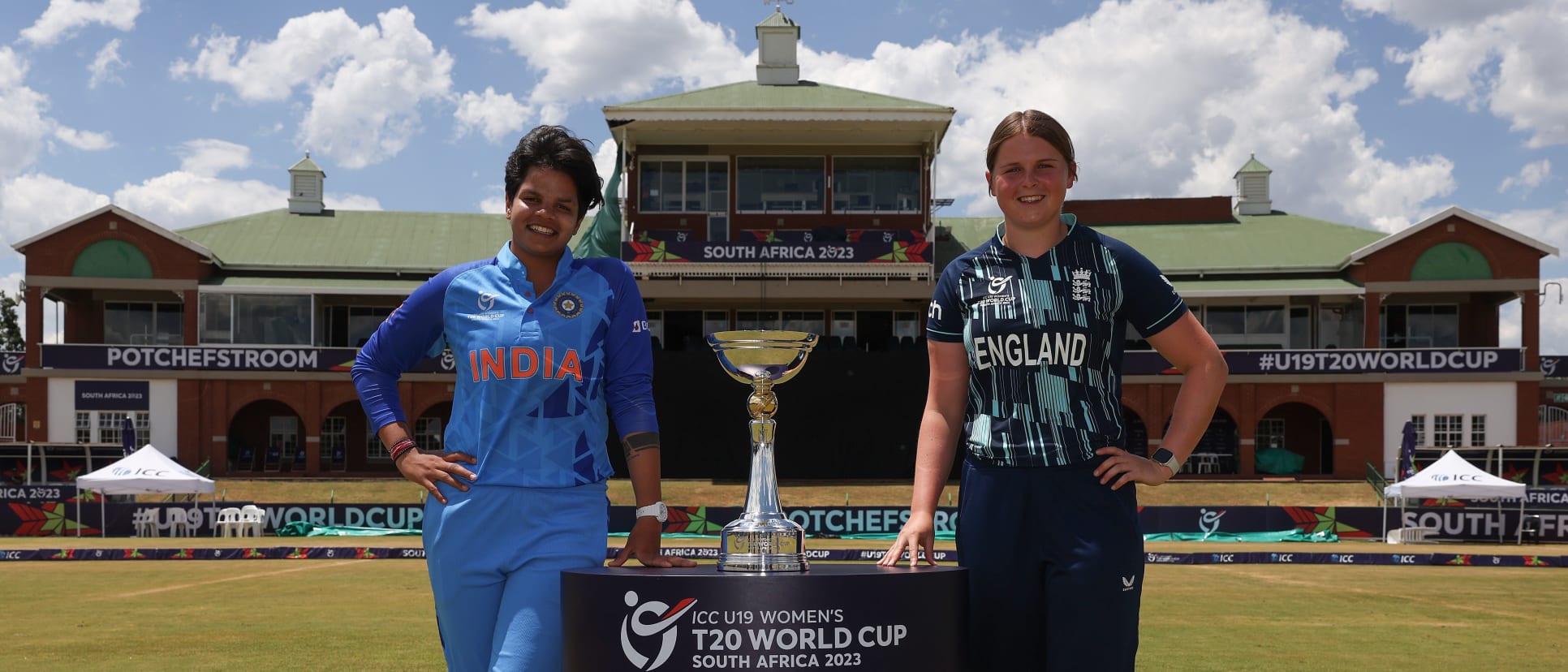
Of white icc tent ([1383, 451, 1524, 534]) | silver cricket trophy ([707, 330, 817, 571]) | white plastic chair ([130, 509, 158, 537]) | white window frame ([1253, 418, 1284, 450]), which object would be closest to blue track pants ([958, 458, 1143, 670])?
silver cricket trophy ([707, 330, 817, 571])

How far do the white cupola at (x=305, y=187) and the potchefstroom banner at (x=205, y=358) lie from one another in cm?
1055

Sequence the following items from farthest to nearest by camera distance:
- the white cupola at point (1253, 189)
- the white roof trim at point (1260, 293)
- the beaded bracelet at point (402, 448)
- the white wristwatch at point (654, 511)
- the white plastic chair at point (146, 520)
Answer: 1. the white cupola at point (1253, 189)
2. the white roof trim at point (1260, 293)
3. the white plastic chair at point (146, 520)
4. the beaded bracelet at point (402, 448)
5. the white wristwatch at point (654, 511)

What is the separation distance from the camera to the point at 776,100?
43156 millimetres

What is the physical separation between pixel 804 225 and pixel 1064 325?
39165mm

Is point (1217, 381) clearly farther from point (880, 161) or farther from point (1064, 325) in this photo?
point (880, 161)

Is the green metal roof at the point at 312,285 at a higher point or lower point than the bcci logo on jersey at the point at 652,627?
higher

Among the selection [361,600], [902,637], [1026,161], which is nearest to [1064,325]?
[1026,161]

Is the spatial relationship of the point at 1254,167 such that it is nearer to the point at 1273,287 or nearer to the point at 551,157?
the point at 1273,287

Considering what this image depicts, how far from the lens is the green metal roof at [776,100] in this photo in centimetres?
4050

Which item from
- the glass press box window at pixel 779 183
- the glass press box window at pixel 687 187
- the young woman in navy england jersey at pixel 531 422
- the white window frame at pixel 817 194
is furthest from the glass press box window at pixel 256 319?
the young woman in navy england jersey at pixel 531 422

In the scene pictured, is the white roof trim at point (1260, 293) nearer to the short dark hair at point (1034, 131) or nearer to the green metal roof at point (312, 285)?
the green metal roof at point (312, 285)

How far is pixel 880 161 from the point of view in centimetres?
4341

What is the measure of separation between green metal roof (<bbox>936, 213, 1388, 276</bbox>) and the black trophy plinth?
137ft

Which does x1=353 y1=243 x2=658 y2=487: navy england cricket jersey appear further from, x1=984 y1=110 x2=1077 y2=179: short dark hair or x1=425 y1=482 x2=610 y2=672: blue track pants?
x1=984 y1=110 x2=1077 y2=179: short dark hair
